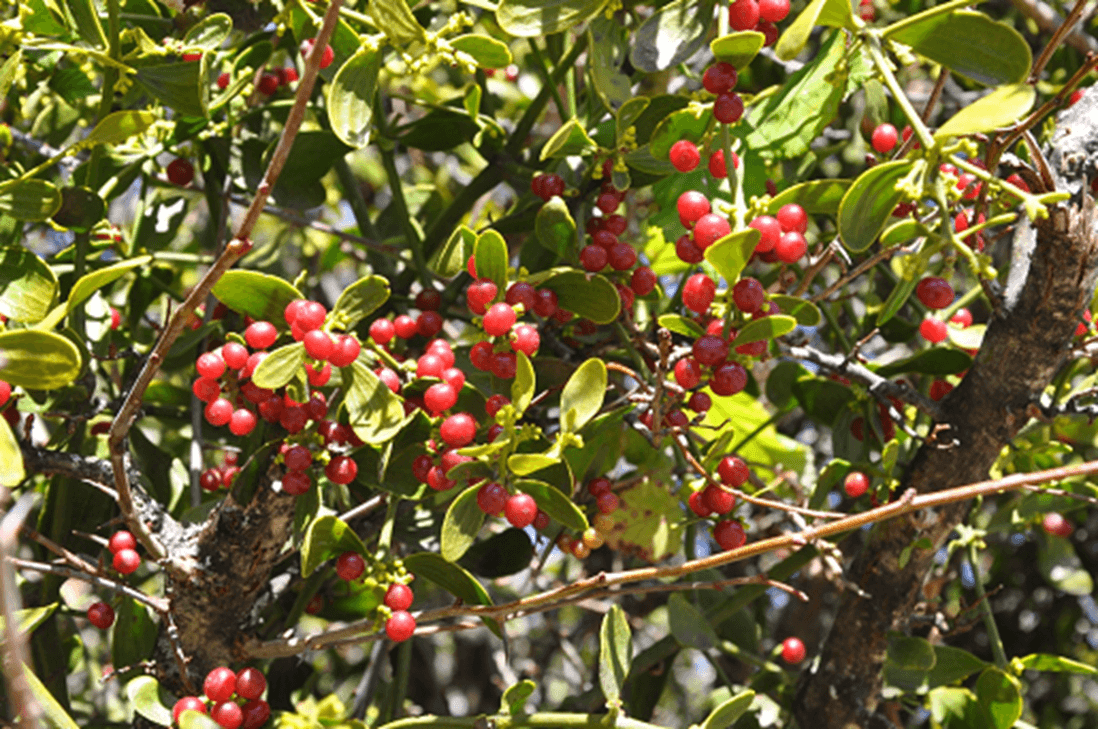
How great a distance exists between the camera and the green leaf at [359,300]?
2.75 ft

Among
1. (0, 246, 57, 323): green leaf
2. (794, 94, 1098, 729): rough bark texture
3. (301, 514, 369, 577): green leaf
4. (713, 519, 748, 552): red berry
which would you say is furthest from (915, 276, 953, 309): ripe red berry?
(0, 246, 57, 323): green leaf

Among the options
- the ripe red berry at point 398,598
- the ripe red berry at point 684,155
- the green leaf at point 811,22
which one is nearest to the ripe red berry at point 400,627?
the ripe red berry at point 398,598

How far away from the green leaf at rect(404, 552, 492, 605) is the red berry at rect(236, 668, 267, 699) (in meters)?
0.20

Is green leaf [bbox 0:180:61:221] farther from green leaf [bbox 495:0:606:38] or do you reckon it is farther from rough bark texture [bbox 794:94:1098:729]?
rough bark texture [bbox 794:94:1098:729]

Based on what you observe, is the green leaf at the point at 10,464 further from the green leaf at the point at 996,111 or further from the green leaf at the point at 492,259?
the green leaf at the point at 996,111

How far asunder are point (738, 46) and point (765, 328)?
0.24 metres

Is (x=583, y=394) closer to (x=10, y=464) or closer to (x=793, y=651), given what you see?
(x=10, y=464)

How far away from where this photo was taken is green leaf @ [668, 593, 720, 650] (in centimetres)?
119

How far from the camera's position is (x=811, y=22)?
2.29ft

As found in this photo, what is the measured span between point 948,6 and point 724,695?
3.22 feet

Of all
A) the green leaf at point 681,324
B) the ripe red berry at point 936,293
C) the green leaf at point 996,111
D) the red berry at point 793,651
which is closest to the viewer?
the green leaf at point 996,111

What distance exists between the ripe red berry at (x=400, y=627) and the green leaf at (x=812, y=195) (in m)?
0.50

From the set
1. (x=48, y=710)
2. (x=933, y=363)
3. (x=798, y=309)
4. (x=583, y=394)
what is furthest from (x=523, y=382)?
(x=933, y=363)

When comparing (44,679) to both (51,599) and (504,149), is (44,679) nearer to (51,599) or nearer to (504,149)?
(51,599)
